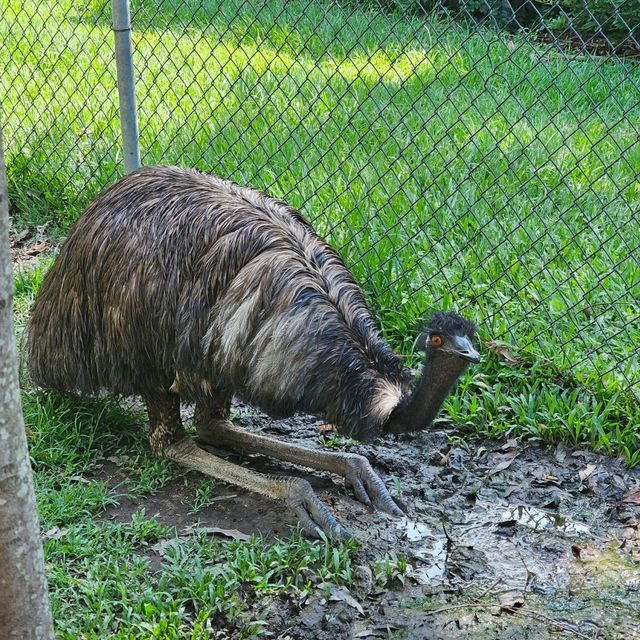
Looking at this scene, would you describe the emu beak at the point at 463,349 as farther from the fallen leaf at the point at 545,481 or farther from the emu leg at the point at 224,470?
the fallen leaf at the point at 545,481

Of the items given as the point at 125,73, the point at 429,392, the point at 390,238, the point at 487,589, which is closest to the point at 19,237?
the point at 125,73

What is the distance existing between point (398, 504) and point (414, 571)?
402 mm

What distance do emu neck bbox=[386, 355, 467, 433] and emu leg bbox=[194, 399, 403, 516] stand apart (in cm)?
37

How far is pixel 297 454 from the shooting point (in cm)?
385

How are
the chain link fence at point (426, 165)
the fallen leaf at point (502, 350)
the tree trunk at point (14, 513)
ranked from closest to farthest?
the tree trunk at point (14, 513), the fallen leaf at point (502, 350), the chain link fence at point (426, 165)

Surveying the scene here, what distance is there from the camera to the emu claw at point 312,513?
345 cm

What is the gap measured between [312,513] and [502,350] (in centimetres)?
134

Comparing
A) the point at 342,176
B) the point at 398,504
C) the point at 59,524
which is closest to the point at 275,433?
the point at 398,504

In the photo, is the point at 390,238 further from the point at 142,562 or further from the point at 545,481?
the point at 142,562

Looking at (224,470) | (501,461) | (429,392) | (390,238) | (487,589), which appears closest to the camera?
(487,589)

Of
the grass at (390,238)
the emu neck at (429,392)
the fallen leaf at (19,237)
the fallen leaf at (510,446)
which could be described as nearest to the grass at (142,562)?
the grass at (390,238)

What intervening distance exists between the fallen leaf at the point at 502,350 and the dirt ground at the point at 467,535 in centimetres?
41

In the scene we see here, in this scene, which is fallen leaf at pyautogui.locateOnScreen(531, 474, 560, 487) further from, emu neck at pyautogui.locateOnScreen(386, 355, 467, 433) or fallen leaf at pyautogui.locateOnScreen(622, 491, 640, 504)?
emu neck at pyautogui.locateOnScreen(386, 355, 467, 433)

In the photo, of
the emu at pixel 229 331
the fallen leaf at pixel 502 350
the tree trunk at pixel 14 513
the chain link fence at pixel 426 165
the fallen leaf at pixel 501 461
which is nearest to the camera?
the tree trunk at pixel 14 513
